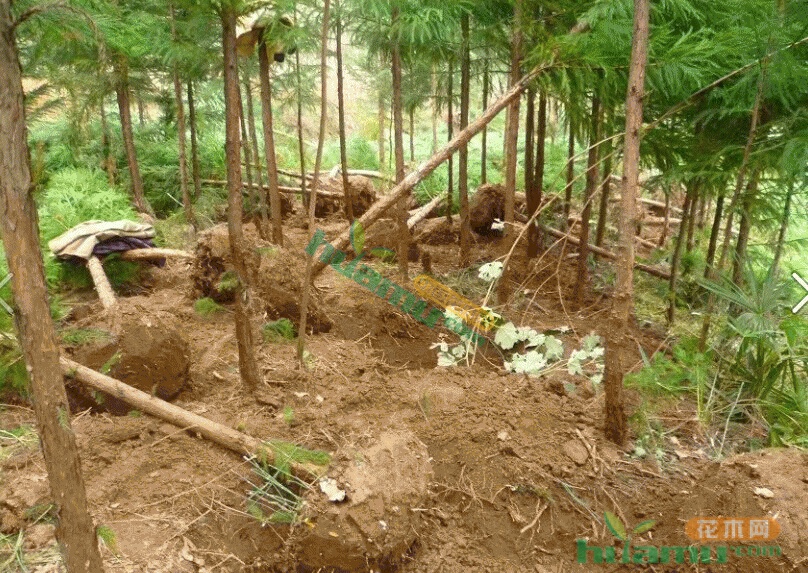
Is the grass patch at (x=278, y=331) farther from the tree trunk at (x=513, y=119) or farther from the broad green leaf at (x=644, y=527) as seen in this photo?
the broad green leaf at (x=644, y=527)

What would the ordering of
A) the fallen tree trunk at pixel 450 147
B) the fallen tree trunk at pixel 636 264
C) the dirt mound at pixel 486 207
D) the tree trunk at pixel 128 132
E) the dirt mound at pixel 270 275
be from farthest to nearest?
the dirt mound at pixel 486 207
the tree trunk at pixel 128 132
the fallen tree trunk at pixel 636 264
the dirt mound at pixel 270 275
the fallen tree trunk at pixel 450 147

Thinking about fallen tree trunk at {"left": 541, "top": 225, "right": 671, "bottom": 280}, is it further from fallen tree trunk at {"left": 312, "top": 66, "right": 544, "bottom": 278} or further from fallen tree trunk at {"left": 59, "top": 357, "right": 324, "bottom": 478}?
fallen tree trunk at {"left": 59, "top": 357, "right": 324, "bottom": 478}

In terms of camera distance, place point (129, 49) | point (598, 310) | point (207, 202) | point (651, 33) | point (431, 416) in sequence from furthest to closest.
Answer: point (207, 202), point (129, 49), point (598, 310), point (651, 33), point (431, 416)

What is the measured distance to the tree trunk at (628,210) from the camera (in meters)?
3.22

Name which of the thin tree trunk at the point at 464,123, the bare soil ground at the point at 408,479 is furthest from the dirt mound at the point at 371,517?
the thin tree trunk at the point at 464,123

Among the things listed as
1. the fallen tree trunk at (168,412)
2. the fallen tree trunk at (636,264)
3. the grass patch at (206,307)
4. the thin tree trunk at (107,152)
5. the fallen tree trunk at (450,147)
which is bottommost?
the fallen tree trunk at (636,264)

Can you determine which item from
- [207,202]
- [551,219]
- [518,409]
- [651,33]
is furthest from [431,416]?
[207,202]

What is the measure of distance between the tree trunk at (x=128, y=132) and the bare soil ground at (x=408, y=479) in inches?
211

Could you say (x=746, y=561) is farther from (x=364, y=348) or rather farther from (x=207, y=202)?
(x=207, y=202)

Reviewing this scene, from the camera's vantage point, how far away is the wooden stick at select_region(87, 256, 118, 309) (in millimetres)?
5832

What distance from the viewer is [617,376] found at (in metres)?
3.60

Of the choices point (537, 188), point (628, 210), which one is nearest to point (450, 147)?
point (628, 210)

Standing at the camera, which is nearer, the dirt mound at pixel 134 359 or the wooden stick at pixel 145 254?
the dirt mound at pixel 134 359

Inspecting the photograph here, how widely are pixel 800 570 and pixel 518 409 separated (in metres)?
1.70
